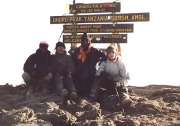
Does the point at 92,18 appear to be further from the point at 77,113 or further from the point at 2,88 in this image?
the point at 77,113

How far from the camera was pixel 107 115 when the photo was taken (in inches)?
511

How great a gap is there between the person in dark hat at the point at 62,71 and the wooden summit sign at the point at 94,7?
28.3 feet

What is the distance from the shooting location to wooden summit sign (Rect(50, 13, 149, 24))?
72.0ft

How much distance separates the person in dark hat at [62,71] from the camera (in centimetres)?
1377

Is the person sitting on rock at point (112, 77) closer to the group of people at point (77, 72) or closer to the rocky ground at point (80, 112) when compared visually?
the group of people at point (77, 72)

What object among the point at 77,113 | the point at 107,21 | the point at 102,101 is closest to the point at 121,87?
the point at 102,101

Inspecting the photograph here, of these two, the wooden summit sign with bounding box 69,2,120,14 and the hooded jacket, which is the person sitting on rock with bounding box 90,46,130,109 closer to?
the hooded jacket

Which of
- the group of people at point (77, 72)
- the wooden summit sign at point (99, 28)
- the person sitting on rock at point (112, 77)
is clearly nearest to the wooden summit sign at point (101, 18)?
the wooden summit sign at point (99, 28)

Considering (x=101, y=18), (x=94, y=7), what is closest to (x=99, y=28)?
(x=101, y=18)

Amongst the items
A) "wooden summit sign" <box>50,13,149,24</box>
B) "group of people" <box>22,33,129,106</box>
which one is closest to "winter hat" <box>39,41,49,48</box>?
"group of people" <box>22,33,129,106</box>

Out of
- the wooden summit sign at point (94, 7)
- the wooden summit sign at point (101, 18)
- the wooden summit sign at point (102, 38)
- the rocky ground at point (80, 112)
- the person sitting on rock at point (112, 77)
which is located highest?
the wooden summit sign at point (94, 7)

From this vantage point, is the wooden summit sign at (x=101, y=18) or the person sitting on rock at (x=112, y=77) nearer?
the person sitting on rock at (x=112, y=77)

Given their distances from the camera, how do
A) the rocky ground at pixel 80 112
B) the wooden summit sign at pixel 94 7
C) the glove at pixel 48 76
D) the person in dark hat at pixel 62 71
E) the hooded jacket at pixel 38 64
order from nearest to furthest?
the rocky ground at pixel 80 112 < the person in dark hat at pixel 62 71 < the glove at pixel 48 76 < the hooded jacket at pixel 38 64 < the wooden summit sign at pixel 94 7

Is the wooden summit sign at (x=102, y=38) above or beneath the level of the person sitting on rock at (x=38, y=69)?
above
